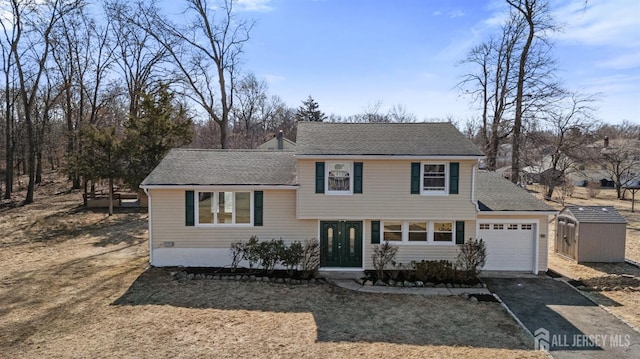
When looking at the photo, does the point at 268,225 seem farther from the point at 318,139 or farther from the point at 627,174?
the point at 627,174

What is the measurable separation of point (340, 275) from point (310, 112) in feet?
142

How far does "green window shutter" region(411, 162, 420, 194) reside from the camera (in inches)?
514

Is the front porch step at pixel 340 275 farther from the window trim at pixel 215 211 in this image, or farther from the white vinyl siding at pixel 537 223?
the white vinyl siding at pixel 537 223

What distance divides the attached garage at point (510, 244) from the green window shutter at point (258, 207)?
795 centimetres

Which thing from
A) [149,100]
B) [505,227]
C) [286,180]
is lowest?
[505,227]

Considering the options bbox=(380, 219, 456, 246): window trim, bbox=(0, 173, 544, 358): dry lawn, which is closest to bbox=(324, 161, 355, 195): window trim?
bbox=(380, 219, 456, 246): window trim

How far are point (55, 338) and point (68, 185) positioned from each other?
103ft

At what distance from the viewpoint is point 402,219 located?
13203mm

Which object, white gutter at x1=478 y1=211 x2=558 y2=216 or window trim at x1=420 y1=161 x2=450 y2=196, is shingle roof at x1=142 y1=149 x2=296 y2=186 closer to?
window trim at x1=420 y1=161 x2=450 y2=196

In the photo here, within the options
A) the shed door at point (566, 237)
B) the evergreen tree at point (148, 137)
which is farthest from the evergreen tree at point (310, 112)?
the shed door at point (566, 237)

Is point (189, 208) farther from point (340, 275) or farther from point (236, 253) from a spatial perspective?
point (340, 275)

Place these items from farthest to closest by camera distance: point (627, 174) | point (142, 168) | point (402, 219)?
point (627, 174) → point (142, 168) → point (402, 219)

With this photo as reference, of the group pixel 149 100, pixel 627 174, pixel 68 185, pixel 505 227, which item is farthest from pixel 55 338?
pixel 627 174

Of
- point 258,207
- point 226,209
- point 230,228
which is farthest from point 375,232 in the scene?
point 226,209
